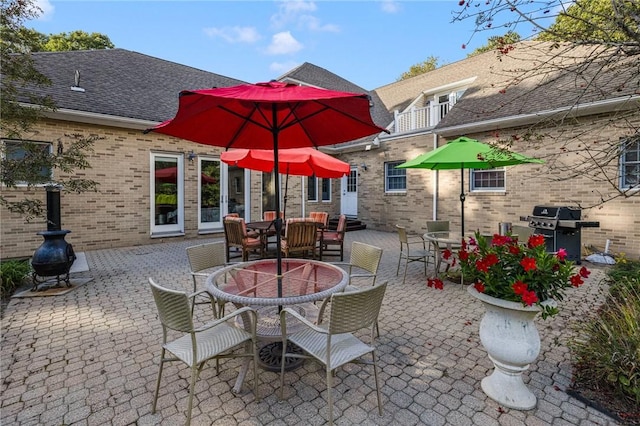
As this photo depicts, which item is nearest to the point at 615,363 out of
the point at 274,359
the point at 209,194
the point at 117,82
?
the point at 274,359

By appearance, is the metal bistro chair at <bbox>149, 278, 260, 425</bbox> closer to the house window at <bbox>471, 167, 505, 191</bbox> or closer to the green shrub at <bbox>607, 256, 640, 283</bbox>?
the green shrub at <bbox>607, 256, 640, 283</bbox>

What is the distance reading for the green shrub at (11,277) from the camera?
530 cm

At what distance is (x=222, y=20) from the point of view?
361 inches

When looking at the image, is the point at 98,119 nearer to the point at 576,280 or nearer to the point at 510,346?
the point at 510,346

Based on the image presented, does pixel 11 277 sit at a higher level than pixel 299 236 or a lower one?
lower

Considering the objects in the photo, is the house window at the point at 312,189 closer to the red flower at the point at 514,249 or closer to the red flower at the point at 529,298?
the red flower at the point at 514,249

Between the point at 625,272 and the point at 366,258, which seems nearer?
the point at 366,258

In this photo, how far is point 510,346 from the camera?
97.3 inches

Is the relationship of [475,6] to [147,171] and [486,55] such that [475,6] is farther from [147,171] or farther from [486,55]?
[486,55]

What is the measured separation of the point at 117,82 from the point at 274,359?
11.2m

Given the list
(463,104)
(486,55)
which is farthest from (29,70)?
(486,55)

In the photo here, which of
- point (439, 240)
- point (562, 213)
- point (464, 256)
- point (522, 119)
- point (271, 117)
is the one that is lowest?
point (439, 240)

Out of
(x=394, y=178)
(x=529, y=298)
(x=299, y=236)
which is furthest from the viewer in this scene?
(x=394, y=178)

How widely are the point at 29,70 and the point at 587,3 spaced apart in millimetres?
7122
